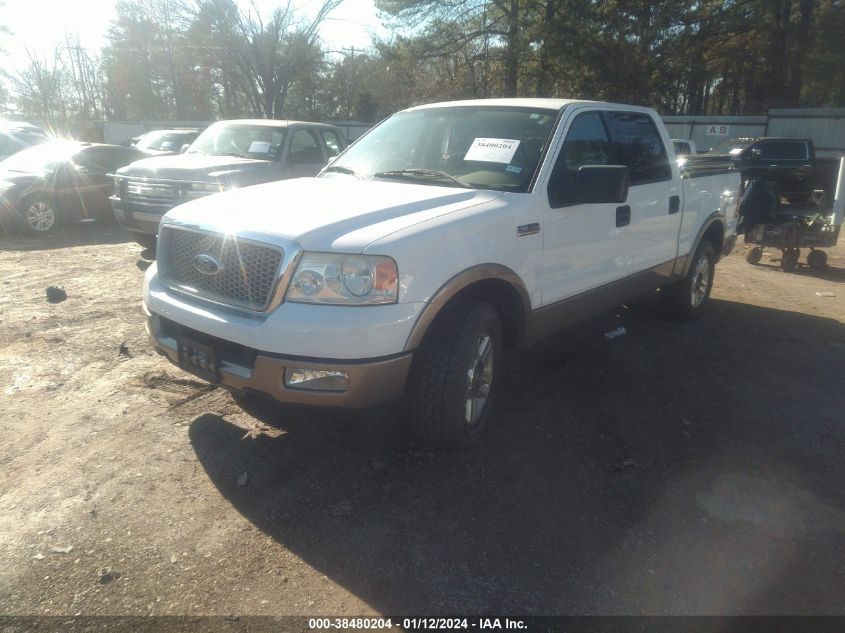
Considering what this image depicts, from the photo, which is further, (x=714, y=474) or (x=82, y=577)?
(x=714, y=474)

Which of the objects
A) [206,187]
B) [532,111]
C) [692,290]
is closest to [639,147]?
[532,111]

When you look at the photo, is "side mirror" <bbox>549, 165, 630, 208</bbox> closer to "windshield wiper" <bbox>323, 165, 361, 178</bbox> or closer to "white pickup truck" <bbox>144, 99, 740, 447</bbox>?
"white pickup truck" <bbox>144, 99, 740, 447</bbox>

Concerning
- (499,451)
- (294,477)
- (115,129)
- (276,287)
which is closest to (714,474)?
(499,451)

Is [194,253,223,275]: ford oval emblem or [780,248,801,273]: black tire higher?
[194,253,223,275]: ford oval emblem

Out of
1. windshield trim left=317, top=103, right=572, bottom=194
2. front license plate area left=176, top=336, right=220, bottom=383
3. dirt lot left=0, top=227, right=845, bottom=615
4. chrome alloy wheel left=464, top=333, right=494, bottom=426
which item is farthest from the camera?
windshield trim left=317, top=103, right=572, bottom=194

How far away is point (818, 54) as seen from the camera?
2444 cm

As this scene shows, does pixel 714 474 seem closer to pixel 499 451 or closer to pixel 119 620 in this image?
pixel 499 451

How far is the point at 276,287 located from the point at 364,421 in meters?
1.31

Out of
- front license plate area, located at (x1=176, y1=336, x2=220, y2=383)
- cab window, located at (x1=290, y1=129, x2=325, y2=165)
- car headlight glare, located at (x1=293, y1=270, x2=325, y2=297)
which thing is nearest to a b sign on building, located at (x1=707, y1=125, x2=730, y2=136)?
cab window, located at (x1=290, y1=129, x2=325, y2=165)

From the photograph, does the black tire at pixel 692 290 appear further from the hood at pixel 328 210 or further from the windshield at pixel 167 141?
the windshield at pixel 167 141

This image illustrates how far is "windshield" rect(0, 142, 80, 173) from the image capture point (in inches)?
429

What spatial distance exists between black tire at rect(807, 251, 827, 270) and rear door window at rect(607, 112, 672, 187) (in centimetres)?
561

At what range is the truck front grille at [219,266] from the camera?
10.2 feet

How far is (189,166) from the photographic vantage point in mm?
8258
